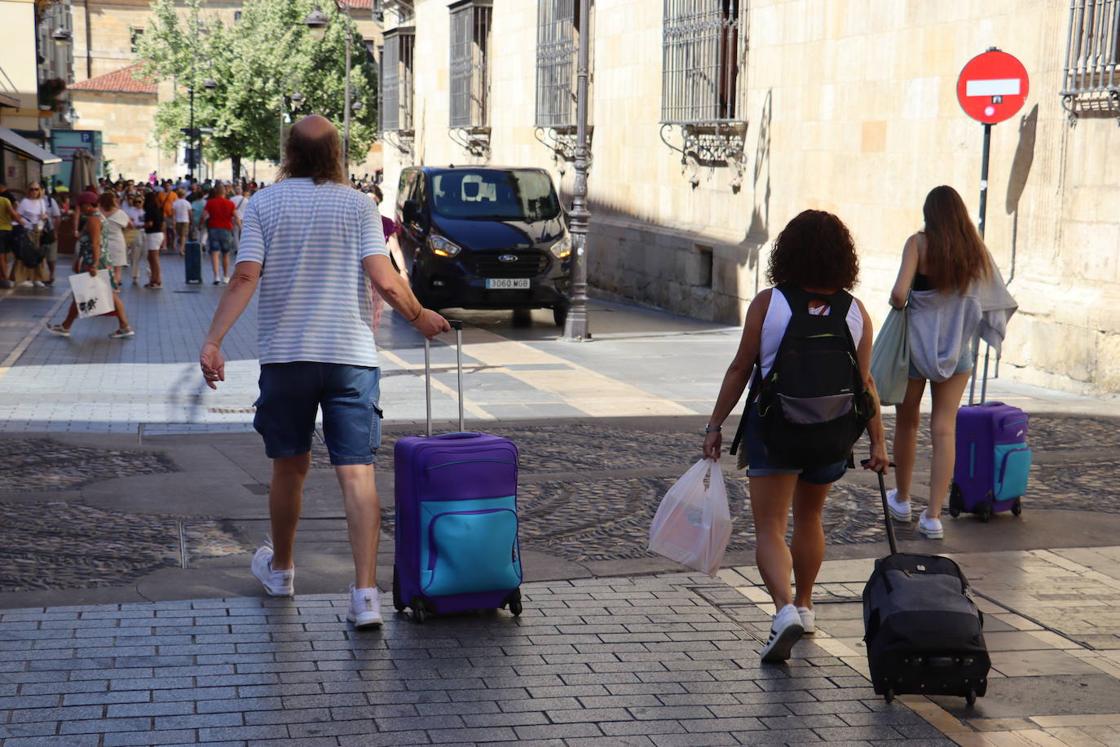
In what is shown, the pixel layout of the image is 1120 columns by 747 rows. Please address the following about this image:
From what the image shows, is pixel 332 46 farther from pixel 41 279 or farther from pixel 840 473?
pixel 840 473

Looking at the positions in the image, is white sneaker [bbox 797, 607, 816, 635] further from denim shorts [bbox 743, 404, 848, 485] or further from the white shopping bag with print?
the white shopping bag with print

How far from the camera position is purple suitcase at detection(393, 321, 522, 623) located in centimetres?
538

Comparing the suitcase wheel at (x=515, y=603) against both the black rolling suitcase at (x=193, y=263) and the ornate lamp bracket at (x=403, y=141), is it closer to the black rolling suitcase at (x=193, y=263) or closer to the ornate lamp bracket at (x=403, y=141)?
the black rolling suitcase at (x=193, y=263)

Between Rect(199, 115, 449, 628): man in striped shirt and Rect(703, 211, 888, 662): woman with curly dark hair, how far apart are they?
3.70 ft

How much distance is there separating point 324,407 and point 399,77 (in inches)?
1473

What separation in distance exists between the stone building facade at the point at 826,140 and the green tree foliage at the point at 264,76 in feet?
121

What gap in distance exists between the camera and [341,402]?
5.36 meters

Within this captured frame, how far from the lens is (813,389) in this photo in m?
4.83

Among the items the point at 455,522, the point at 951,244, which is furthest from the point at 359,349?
the point at 951,244

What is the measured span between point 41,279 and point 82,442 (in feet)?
51.4

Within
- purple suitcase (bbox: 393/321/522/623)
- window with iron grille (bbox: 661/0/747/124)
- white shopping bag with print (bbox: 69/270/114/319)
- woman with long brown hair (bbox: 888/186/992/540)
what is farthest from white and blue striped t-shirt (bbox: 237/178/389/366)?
window with iron grille (bbox: 661/0/747/124)

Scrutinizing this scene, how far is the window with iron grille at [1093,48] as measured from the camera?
466 inches

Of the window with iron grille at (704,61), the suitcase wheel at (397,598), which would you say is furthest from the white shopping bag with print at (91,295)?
the suitcase wheel at (397,598)

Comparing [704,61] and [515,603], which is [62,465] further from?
[704,61]
